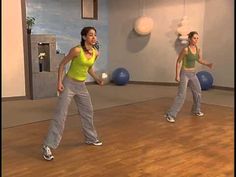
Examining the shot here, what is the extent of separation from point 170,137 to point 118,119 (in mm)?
1079

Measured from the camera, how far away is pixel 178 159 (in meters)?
3.11

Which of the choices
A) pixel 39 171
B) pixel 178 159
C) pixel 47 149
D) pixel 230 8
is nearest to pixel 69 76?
pixel 47 149

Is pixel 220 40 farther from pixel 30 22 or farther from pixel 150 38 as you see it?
Result: pixel 30 22

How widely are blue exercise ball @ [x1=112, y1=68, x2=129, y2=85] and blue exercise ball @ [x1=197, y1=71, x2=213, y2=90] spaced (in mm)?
1827

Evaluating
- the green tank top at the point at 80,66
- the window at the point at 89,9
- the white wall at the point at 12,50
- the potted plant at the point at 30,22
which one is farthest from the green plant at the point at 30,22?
the green tank top at the point at 80,66

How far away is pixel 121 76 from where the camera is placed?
825 centimetres

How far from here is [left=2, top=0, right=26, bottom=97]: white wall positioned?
596cm

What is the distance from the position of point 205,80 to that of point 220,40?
1.02 m

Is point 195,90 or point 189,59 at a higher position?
point 189,59

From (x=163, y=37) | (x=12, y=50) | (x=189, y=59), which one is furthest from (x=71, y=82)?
(x=163, y=37)

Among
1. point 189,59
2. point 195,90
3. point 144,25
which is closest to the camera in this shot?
point 189,59

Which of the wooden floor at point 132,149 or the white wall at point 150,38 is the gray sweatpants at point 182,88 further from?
the white wall at point 150,38

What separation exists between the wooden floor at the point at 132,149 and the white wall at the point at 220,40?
2.77 metres

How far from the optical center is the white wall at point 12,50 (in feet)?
19.5
